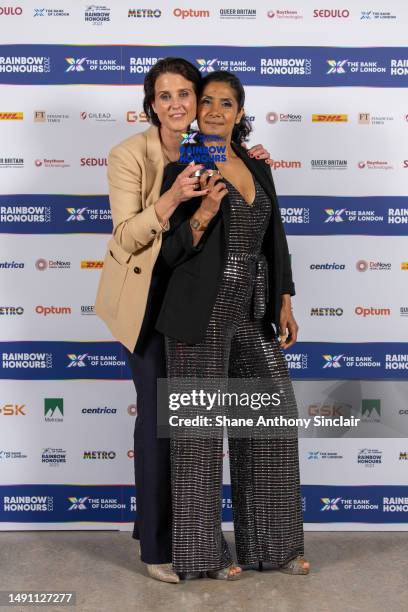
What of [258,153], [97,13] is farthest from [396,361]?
[97,13]

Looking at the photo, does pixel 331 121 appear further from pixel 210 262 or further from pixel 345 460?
pixel 345 460

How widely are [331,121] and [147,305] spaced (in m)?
1.28

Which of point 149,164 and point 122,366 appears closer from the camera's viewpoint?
point 149,164

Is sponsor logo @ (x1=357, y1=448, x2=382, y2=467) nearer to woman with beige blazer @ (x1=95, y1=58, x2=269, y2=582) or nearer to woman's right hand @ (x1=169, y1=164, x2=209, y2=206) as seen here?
woman with beige blazer @ (x1=95, y1=58, x2=269, y2=582)

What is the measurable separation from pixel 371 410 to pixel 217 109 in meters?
1.58

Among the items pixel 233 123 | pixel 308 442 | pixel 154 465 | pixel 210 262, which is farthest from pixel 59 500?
pixel 233 123

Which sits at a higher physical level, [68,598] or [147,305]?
[147,305]

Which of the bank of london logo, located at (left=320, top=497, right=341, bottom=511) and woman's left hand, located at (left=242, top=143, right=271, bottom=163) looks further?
the bank of london logo, located at (left=320, top=497, right=341, bottom=511)

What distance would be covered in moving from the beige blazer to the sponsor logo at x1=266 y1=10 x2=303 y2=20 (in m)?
0.98

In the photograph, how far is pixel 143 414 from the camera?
3219 millimetres

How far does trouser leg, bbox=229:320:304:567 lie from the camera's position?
10.5ft

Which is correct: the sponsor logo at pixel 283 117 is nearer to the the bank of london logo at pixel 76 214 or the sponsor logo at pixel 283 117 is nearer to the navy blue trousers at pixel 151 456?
the the bank of london logo at pixel 76 214

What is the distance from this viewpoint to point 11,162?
3793 millimetres

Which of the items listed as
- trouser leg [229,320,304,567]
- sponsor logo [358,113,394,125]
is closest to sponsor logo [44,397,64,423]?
trouser leg [229,320,304,567]
